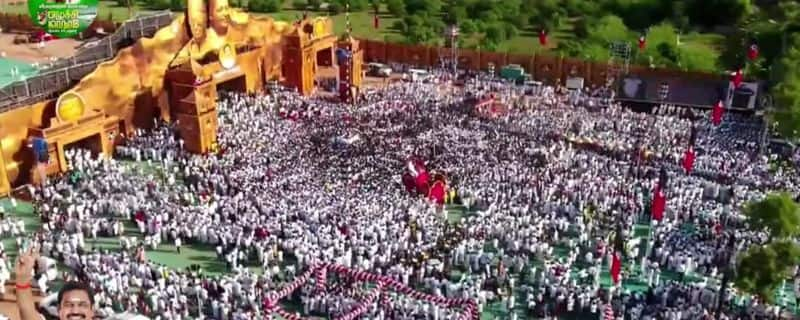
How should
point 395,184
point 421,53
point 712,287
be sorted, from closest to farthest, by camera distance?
point 712,287 → point 395,184 → point 421,53

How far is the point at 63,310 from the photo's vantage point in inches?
331

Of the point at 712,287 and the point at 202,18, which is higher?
the point at 202,18

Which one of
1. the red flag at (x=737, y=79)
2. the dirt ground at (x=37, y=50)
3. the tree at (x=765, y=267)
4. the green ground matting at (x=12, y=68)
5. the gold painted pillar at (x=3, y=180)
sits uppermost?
the red flag at (x=737, y=79)

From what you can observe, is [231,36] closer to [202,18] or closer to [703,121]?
[202,18]

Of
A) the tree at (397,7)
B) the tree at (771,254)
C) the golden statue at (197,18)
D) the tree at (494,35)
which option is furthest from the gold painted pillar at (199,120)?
the tree at (397,7)

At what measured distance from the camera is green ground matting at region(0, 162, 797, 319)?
774 inches

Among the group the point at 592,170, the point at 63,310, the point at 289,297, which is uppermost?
the point at 63,310

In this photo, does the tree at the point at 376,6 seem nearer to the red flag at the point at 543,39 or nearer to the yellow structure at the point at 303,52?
the red flag at the point at 543,39

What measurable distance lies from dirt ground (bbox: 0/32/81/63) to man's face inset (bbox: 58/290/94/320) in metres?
37.7

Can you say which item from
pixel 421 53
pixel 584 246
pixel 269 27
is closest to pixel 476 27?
pixel 421 53

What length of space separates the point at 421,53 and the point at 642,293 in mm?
25293

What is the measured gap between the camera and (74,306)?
8383mm

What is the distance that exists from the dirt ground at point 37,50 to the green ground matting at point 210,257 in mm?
19433

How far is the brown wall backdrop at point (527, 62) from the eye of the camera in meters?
37.6
